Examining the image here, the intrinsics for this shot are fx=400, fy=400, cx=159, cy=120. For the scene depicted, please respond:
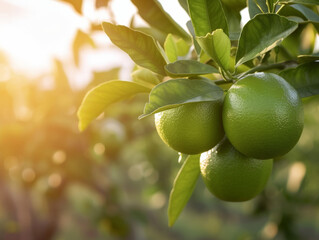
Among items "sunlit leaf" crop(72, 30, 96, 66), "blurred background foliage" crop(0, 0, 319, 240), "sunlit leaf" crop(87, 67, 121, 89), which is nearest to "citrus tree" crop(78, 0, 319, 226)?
"sunlit leaf" crop(72, 30, 96, 66)

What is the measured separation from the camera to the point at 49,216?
2.54 meters

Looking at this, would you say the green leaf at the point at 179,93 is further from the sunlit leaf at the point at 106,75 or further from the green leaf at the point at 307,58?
the sunlit leaf at the point at 106,75

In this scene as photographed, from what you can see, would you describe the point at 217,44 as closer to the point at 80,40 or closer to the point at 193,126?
the point at 193,126

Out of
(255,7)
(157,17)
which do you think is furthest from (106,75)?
(255,7)

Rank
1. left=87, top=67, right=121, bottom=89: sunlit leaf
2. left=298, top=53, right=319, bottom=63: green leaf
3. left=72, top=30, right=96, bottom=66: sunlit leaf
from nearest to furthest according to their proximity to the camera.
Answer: left=298, top=53, right=319, bottom=63: green leaf → left=72, top=30, right=96, bottom=66: sunlit leaf → left=87, top=67, right=121, bottom=89: sunlit leaf

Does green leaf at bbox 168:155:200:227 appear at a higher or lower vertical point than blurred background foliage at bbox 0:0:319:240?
higher

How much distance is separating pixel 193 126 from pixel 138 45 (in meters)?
0.15

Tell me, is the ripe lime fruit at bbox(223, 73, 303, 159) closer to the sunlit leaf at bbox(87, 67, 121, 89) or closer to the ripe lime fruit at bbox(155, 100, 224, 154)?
the ripe lime fruit at bbox(155, 100, 224, 154)

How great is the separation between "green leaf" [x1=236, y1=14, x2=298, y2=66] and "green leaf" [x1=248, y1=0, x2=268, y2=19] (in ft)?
0.25

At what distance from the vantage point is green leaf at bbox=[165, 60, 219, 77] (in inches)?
22.9

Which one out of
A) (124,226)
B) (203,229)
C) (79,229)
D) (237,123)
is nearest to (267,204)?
(124,226)

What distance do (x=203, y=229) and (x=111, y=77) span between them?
5.46 meters

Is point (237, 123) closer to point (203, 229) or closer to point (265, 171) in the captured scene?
point (265, 171)

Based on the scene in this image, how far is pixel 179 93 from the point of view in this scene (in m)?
0.57
